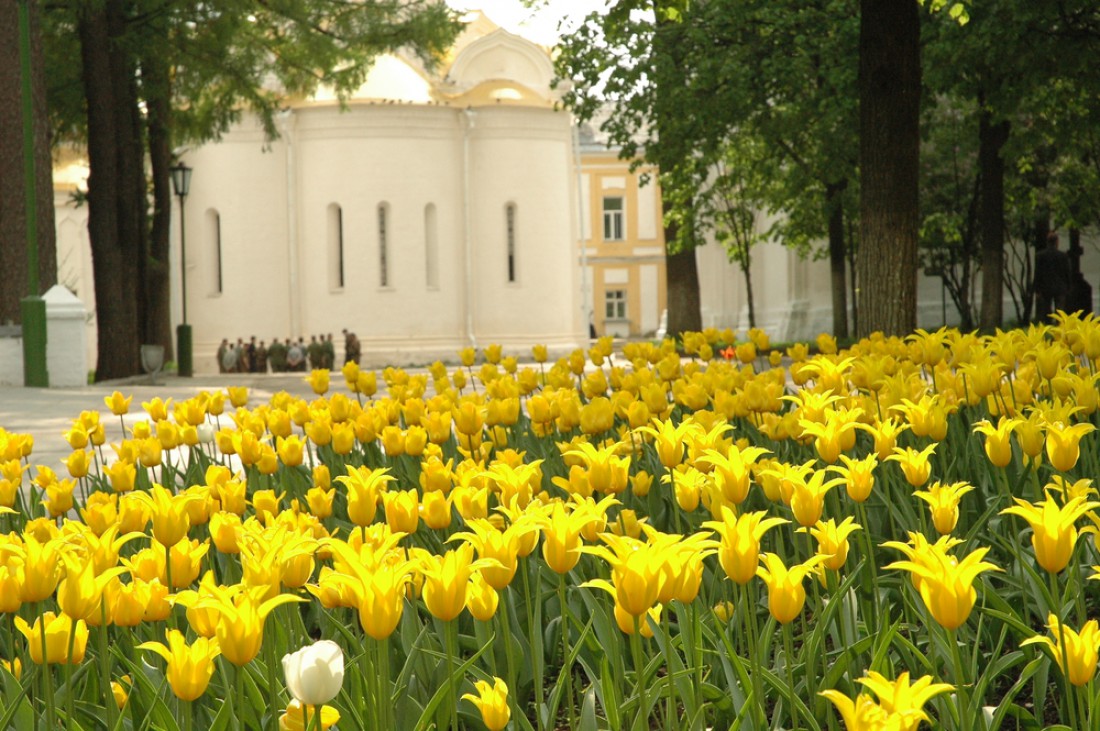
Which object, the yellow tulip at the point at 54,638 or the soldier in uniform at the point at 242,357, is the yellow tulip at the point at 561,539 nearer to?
the yellow tulip at the point at 54,638

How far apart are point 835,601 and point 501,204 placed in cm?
3752

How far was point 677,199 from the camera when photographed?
29.3 meters

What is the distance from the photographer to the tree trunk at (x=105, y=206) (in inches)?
832

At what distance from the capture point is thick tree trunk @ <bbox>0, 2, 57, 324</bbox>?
18.1 m

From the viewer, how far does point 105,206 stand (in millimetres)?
21203

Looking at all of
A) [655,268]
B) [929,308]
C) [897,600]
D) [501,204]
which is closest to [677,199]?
[929,308]

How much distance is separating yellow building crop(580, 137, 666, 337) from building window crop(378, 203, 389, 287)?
2326cm

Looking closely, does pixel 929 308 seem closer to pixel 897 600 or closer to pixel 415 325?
pixel 415 325

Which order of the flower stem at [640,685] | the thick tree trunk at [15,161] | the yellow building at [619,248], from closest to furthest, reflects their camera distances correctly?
1. the flower stem at [640,685]
2. the thick tree trunk at [15,161]
3. the yellow building at [619,248]

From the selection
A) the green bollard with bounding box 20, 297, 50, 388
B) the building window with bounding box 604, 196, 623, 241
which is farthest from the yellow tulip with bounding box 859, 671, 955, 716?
the building window with bounding box 604, 196, 623, 241

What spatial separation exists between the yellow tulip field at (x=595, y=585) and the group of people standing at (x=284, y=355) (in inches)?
1239

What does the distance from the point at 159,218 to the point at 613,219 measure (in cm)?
3672

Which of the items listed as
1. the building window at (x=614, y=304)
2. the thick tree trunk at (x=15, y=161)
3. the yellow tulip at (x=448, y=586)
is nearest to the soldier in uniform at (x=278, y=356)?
the thick tree trunk at (x=15, y=161)

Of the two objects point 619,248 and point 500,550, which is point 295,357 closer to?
point 619,248
